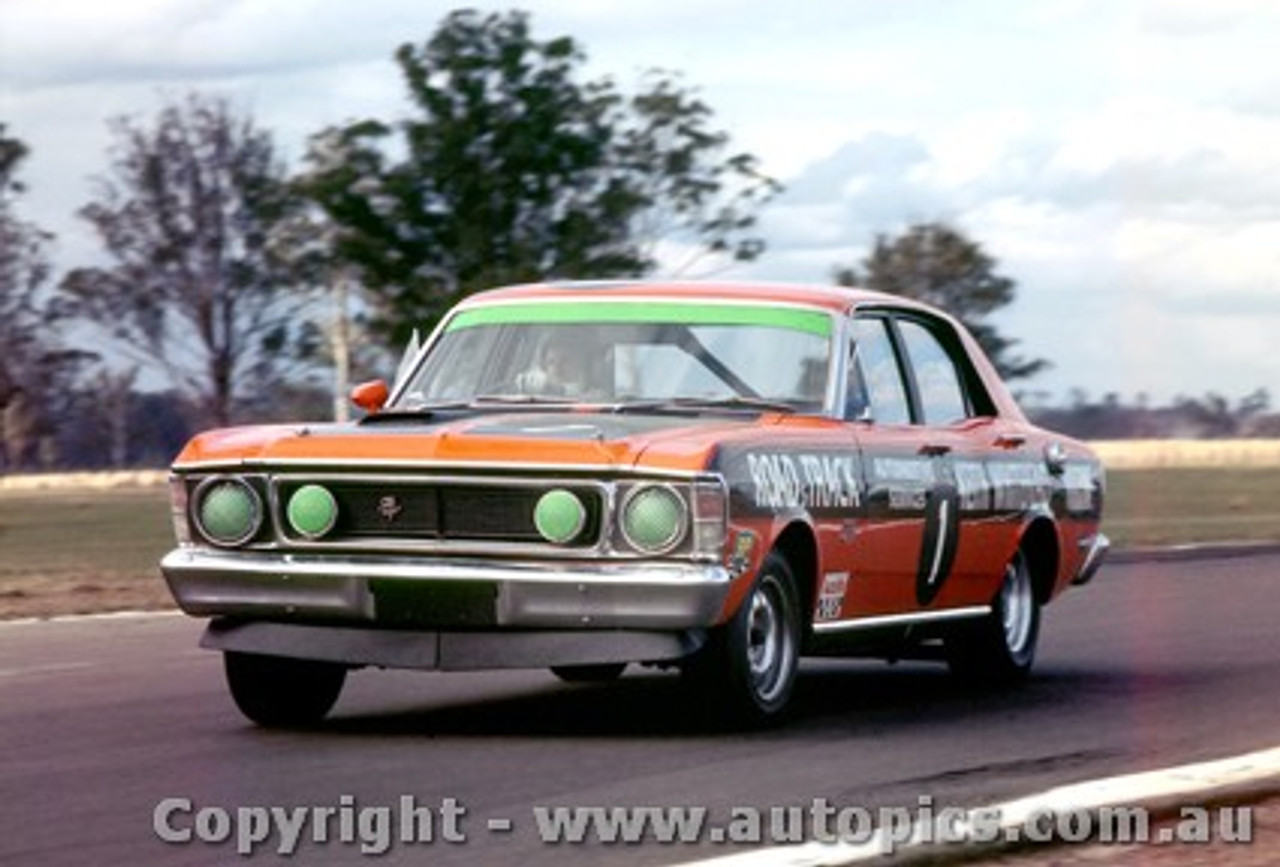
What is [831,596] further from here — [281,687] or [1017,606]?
[1017,606]

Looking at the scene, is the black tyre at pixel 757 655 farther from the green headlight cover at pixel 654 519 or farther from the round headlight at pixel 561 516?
the round headlight at pixel 561 516

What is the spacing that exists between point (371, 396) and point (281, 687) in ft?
4.87

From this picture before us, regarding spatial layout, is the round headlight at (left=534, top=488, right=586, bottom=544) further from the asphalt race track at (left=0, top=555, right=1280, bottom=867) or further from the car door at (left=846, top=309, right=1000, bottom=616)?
the car door at (left=846, top=309, right=1000, bottom=616)

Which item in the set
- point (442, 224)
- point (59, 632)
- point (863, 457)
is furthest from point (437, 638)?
point (442, 224)

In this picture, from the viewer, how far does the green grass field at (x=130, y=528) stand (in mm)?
21484

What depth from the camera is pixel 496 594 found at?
33.8 feet

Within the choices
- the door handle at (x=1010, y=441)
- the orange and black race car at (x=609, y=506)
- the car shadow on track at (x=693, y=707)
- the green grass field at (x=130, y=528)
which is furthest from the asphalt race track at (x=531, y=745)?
the green grass field at (x=130, y=528)

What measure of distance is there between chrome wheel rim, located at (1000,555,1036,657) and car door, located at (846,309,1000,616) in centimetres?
30

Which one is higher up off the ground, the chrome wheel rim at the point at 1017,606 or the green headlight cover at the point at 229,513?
the green headlight cover at the point at 229,513

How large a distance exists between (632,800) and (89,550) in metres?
26.6

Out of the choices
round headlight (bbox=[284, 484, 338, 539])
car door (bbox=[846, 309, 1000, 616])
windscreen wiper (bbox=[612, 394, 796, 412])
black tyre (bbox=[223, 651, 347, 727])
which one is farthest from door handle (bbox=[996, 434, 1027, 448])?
round headlight (bbox=[284, 484, 338, 539])

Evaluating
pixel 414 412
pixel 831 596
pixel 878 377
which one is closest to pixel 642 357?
pixel 414 412

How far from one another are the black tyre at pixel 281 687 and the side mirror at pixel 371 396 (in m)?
1.26

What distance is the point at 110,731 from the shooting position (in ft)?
36.0
